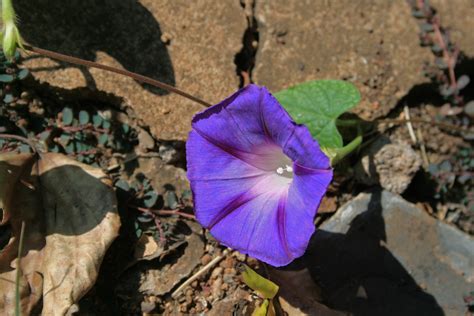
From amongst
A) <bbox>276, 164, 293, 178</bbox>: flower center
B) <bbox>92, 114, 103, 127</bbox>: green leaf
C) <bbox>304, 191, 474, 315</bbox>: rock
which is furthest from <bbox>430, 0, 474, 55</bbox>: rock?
<bbox>92, 114, 103, 127</bbox>: green leaf

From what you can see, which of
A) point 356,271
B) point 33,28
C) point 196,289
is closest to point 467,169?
point 356,271

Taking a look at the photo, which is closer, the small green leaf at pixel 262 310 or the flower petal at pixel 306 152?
the flower petal at pixel 306 152

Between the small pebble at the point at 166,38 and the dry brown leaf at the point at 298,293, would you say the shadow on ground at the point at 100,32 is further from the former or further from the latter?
the dry brown leaf at the point at 298,293

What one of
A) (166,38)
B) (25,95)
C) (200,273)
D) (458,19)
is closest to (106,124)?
(25,95)

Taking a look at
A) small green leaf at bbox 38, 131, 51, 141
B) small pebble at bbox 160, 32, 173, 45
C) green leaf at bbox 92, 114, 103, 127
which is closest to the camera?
small green leaf at bbox 38, 131, 51, 141

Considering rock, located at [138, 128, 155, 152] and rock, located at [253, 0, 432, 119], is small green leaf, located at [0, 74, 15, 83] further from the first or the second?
rock, located at [253, 0, 432, 119]

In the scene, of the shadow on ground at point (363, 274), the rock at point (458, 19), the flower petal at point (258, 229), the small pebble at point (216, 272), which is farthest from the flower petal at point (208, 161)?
the rock at point (458, 19)

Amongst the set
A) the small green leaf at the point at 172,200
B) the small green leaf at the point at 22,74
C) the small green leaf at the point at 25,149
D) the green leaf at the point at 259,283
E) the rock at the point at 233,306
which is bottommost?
the rock at the point at 233,306
